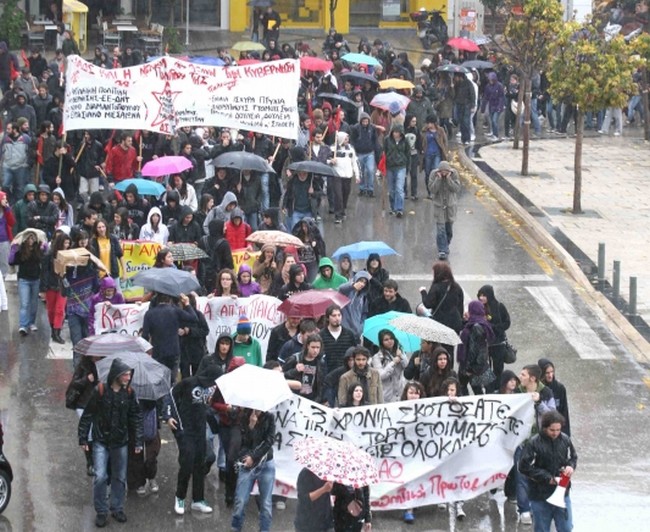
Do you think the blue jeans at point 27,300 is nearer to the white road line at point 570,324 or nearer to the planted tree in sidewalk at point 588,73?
the white road line at point 570,324

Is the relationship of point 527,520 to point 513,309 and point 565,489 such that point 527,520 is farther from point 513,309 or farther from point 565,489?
point 513,309

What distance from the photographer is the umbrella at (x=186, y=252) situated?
19.1 metres

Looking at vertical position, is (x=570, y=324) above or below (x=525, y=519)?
above

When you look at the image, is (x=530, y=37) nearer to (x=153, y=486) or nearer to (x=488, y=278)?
(x=488, y=278)

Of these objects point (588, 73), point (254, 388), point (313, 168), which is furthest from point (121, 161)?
point (254, 388)

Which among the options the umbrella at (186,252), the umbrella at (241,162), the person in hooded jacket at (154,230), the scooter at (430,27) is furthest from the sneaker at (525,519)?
the scooter at (430,27)

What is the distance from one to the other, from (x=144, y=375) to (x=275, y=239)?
5444mm

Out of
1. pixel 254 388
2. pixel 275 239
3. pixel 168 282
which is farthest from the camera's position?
pixel 275 239

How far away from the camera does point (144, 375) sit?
1437 centimetres

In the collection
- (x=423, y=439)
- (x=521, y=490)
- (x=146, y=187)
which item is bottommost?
(x=521, y=490)

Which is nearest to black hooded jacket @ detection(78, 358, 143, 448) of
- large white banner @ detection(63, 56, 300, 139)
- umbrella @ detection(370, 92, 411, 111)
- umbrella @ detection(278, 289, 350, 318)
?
umbrella @ detection(278, 289, 350, 318)

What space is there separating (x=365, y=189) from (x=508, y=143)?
7.81 metres

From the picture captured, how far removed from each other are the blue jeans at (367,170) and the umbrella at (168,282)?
11.2m

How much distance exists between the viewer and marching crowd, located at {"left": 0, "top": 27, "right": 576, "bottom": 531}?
1395 centimetres
